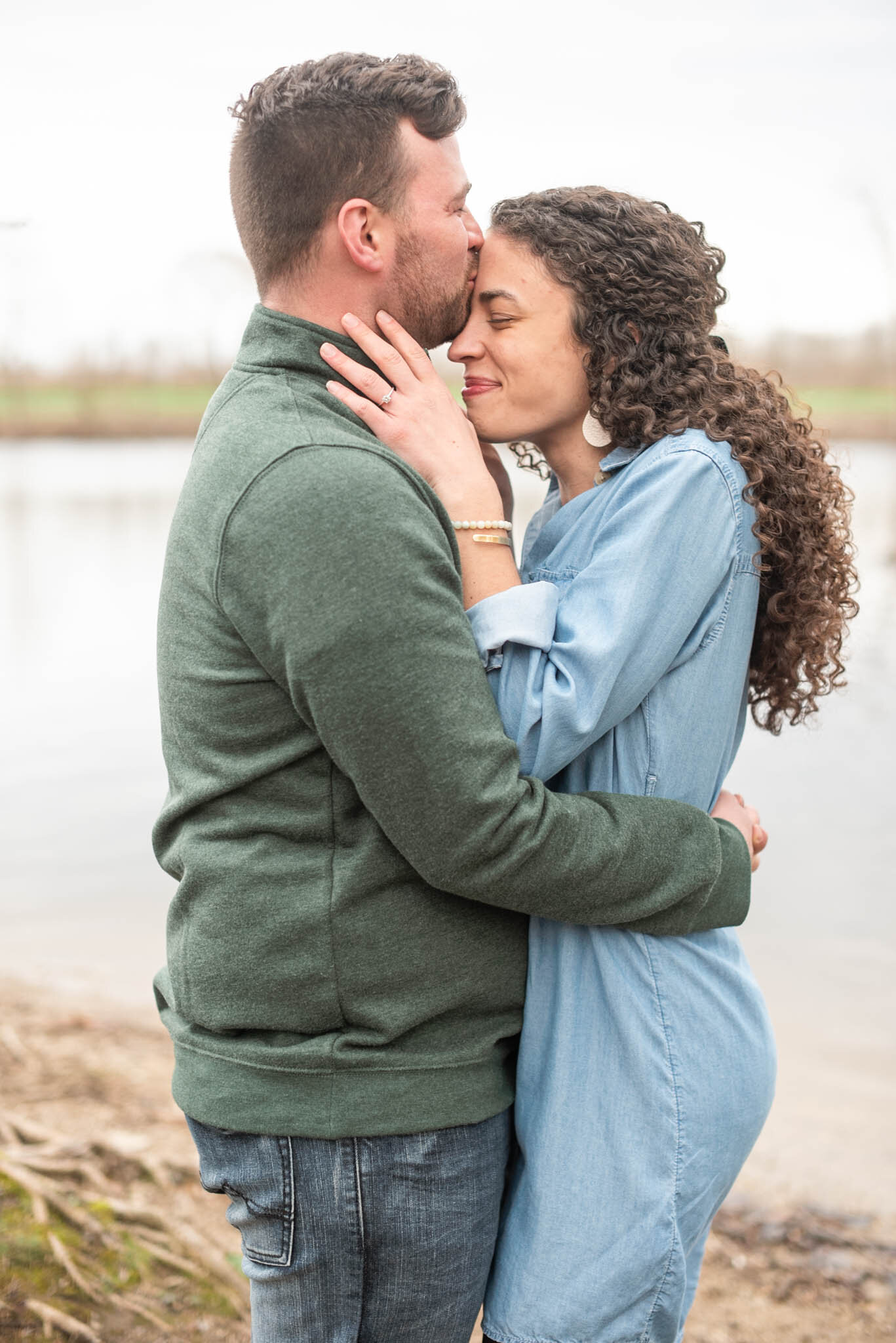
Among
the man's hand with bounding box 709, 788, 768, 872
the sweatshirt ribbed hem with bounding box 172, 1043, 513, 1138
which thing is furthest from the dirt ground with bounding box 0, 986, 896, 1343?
the man's hand with bounding box 709, 788, 768, 872

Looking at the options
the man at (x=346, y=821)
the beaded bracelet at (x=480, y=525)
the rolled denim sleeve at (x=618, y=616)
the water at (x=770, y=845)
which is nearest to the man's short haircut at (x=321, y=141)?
the man at (x=346, y=821)

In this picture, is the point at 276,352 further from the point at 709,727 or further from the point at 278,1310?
the point at 278,1310

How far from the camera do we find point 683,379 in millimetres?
1461

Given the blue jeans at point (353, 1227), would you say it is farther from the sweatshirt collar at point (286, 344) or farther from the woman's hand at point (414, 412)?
the sweatshirt collar at point (286, 344)

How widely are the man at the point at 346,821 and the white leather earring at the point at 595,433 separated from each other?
0.27 meters

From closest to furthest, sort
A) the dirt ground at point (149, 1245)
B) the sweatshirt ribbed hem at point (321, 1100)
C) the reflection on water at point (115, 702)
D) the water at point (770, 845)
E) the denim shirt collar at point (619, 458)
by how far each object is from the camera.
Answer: the sweatshirt ribbed hem at point (321, 1100) < the denim shirt collar at point (619, 458) < the dirt ground at point (149, 1245) < the water at point (770, 845) < the reflection on water at point (115, 702)

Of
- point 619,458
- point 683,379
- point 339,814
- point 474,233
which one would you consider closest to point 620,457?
point 619,458

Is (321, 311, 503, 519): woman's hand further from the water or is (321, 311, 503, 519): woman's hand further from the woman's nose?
the water

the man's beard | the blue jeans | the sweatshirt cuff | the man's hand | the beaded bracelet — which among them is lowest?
the blue jeans

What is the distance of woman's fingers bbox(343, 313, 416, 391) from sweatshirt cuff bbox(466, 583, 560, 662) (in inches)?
10.9

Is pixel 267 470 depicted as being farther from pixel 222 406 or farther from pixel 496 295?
pixel 496 295

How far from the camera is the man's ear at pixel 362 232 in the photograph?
51.7 inches

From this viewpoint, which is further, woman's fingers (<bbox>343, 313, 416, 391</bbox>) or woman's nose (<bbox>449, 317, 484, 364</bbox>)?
woman's nose (<bbox>449, 317, 484, 364</bbox>)

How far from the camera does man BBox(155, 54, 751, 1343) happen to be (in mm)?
1125
